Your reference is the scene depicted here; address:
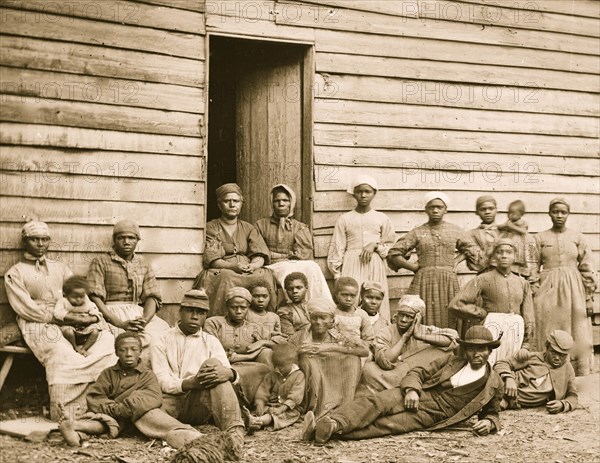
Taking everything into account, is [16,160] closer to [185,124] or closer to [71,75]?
[71,75]

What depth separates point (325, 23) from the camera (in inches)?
369

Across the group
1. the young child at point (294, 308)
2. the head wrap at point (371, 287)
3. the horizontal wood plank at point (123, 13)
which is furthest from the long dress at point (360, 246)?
the horizontal wood plank at point (123, 13)

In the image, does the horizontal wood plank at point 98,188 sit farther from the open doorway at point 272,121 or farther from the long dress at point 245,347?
the long dress at point 245,347

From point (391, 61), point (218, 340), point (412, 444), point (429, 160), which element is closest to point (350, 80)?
point (391, 61)

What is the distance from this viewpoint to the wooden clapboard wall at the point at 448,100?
9.37m

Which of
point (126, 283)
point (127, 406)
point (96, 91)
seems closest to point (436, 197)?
point (126, 283)

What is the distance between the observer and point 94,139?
817 centimetres

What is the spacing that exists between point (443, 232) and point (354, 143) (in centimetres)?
126

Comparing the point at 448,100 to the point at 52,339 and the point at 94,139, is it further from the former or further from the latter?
the point at 52,339

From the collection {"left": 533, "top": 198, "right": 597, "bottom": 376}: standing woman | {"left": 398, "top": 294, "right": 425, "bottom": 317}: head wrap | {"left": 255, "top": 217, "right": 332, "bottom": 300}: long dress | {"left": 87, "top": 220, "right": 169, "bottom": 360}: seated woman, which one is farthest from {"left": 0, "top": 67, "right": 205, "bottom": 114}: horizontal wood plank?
{"left": 533, "top": 198, "right": 597, "bottom": 376}: standing woman

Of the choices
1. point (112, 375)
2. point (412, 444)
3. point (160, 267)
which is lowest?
point (412, 444)

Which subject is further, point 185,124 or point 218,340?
point 185,124

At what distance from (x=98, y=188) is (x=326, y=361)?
2.38 m

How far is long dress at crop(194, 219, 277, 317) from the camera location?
8258 millimetres
